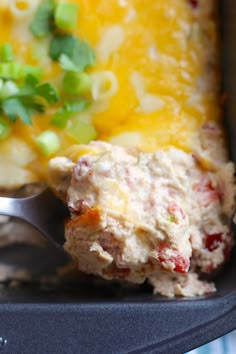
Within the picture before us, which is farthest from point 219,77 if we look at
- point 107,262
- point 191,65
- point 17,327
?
point 17,327

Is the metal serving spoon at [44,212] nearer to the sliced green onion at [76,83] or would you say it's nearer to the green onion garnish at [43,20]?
the sliced green onion at [76,83]

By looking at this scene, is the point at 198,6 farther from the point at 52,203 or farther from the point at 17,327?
the point at 17,327

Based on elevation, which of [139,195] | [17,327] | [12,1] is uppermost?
[12,1]

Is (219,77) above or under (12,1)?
under

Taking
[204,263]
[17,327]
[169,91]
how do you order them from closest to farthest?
[17,327], [204,263], [169,91]

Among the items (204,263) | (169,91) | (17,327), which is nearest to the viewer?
(17,327)

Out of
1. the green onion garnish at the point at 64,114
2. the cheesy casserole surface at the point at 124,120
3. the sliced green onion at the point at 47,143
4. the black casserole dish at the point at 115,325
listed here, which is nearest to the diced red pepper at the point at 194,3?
the cheesy casserole surface at the point at 124,120

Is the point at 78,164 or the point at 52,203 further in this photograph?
the point at 52,203
